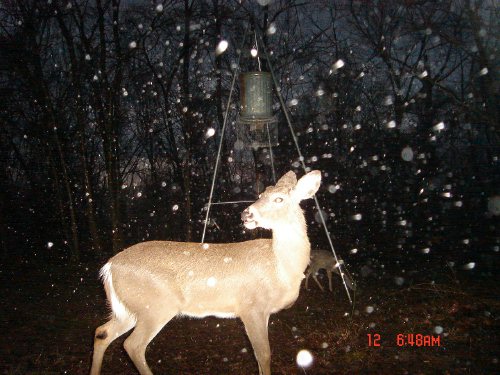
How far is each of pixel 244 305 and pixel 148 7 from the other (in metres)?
10.8

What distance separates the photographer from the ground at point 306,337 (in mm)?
4758

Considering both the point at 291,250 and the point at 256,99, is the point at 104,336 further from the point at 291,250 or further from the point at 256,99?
the point at 256,99

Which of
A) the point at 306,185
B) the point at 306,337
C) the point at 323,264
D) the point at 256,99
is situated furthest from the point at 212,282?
the point at 323,264

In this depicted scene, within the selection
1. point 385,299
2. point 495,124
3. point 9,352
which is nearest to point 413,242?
point 385,299

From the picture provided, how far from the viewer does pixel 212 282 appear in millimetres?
4125

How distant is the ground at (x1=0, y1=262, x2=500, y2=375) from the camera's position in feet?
Result: 15.6

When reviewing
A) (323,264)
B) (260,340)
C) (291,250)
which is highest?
(291,250)

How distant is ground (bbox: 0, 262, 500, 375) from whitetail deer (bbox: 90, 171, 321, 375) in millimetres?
984

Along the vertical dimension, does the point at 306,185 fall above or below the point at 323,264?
above

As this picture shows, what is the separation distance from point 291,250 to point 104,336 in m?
2.03

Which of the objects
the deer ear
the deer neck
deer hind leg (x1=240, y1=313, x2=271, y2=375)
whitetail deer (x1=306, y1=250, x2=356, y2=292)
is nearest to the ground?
deer hind leg (x1=240, y1=313, x2=271, y2=375)

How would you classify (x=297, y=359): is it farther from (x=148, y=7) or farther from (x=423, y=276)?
(x=148, y=7)
